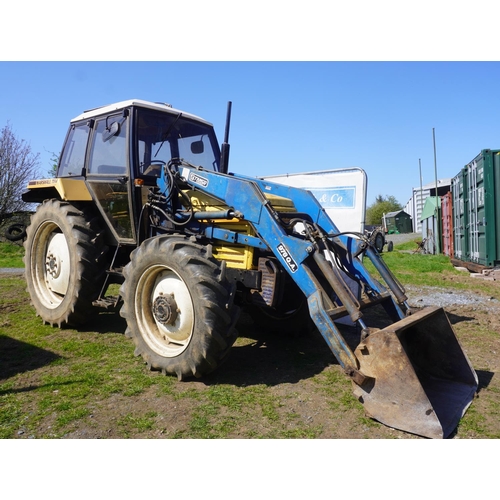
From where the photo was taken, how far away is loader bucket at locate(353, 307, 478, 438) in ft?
10.0

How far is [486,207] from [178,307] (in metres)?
8.54

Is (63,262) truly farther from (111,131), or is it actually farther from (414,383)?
(414,383)

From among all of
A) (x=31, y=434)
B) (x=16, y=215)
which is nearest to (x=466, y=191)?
(x=31, y=434)

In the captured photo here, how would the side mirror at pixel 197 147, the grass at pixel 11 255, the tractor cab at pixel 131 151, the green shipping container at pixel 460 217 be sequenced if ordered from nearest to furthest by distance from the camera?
the tractor cab at pixel 131 151 < the side mirror at pixel 197 147 < the green shipping container at pixel 460 217 < the grass at pixel 11 255

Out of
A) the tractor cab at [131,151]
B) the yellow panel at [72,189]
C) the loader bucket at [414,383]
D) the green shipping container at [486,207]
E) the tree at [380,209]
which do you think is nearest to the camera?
the loader bucket at [414,383]

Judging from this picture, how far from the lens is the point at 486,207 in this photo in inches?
402

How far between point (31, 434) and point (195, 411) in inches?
44.8

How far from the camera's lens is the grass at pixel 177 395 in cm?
320

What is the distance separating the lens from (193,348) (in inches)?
153

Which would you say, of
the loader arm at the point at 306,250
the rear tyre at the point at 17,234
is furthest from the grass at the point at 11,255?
the loader arm at the point at 306,250

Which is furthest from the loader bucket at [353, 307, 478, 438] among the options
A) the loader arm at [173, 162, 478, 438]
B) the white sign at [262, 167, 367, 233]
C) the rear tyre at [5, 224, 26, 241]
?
the rear tyre at [5, 224, 26, 241]

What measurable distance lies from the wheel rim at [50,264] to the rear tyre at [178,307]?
1873mm

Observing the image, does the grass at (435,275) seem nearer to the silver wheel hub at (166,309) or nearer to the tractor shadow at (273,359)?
the tractor shadow at (273,359)

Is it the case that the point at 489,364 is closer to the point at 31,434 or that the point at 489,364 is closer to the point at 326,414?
the point at 326,414
